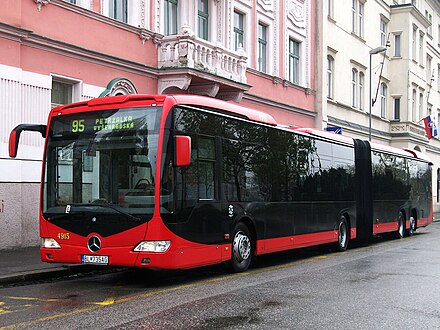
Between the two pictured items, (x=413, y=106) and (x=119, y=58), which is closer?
(x=119, y=58)

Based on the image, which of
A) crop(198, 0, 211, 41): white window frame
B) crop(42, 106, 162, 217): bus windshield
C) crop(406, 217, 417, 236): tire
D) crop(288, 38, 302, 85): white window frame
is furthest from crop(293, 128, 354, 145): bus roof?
crop(288, 38, 302, 85): white window frame

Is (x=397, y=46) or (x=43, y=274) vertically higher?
(x=397, y=46)

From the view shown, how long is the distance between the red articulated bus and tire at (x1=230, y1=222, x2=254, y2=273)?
0.02 metres

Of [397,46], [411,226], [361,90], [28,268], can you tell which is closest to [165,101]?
[28,268]

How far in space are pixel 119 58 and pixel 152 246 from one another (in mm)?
9638

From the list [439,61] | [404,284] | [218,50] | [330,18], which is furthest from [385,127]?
[404,284]

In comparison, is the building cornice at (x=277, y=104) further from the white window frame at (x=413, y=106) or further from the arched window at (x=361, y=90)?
the white window frame at (x=413, y=106)

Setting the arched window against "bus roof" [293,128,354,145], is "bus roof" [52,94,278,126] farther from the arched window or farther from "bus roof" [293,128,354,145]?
the arched window

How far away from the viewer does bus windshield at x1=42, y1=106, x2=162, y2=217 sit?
10078 millimetres

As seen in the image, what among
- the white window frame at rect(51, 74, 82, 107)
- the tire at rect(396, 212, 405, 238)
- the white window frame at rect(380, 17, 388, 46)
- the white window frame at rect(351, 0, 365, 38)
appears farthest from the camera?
the white window frame at rect(380, 17, 388, 46)

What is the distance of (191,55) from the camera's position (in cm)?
1945

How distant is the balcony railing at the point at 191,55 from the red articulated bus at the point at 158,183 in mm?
6539

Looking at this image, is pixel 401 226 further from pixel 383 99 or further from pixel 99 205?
pixel 383 99

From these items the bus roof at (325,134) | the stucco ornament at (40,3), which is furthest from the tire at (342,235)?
the stucco ornament at (40,3)
